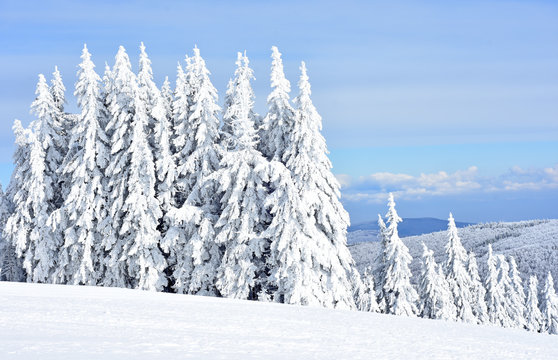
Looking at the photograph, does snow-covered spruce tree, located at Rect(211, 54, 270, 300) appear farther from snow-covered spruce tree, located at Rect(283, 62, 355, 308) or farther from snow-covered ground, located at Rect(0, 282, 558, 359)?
snow-covered ground, located at Rect(0, 282, 558, 359)

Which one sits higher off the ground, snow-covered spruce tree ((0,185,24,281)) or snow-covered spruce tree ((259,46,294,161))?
snow-covered spruce tree ((259,46,294,161))

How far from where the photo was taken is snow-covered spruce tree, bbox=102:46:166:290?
29266mm

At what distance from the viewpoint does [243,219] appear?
2656 cm

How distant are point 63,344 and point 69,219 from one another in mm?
23049

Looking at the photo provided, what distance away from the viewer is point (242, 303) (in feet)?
62.1

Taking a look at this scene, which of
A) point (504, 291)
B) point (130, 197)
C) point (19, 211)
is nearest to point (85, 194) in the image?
point (130, 197)

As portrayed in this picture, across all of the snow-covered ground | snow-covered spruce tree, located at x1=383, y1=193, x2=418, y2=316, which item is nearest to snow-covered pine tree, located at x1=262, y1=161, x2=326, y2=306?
the snow-covered ground

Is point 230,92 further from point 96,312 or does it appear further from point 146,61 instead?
point 96,312

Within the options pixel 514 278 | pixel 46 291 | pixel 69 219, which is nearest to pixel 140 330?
pixel 46 291

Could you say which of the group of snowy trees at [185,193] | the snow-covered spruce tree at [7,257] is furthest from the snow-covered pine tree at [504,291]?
the snow-covered spruce tree at [7,257]

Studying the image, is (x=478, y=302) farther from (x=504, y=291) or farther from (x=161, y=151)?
(x=161, y=151)

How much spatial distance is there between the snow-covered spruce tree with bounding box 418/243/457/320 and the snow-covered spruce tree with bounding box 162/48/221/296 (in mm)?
23159

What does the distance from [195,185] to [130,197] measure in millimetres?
3653

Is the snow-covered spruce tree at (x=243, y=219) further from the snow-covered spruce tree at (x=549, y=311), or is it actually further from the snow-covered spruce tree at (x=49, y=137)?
the snow-covered spruce tree at (x=549, y=311)
